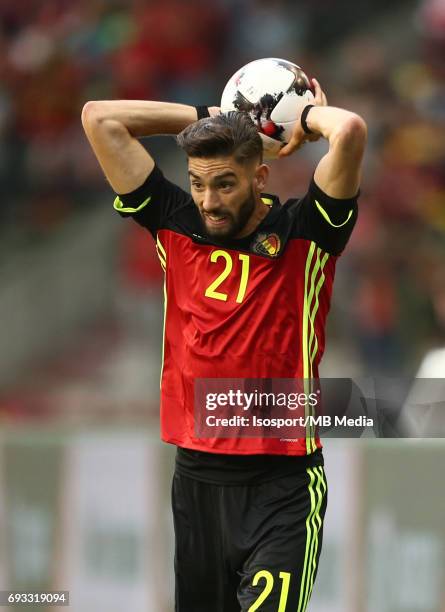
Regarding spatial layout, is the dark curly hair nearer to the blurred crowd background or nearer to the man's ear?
the man's ear

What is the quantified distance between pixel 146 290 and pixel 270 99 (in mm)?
6177

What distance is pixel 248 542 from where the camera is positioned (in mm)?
4484

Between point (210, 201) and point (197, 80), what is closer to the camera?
point (210, 201)

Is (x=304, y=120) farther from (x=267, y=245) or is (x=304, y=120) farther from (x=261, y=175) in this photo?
(x=267, y=245)

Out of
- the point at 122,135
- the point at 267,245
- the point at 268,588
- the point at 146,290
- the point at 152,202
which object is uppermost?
the point at 146,290

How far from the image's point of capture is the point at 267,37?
472 inches

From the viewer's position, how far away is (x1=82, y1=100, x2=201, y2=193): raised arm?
466cm

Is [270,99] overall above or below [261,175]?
above

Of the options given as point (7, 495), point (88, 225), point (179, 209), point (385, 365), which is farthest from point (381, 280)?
point (179, 209)

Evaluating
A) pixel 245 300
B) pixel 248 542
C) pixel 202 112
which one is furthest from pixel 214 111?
pixel 248 542

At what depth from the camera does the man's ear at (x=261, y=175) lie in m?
4.53

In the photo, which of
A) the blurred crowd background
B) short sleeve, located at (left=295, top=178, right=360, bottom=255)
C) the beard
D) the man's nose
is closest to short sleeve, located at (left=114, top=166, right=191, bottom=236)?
the beard

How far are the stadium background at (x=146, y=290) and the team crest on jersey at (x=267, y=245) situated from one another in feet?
9.49

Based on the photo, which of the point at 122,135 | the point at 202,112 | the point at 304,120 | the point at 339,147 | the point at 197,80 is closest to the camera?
the point at 339,147
